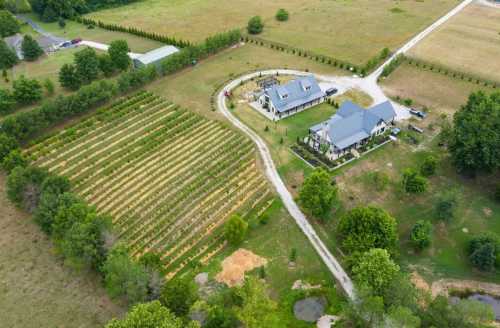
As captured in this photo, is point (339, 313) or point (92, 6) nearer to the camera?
→ point (339, 313)

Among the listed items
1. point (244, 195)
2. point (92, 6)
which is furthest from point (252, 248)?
point (92, 6)

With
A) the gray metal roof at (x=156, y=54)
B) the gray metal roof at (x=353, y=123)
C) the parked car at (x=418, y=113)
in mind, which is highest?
the gray metal roof at (x=156, y=54)

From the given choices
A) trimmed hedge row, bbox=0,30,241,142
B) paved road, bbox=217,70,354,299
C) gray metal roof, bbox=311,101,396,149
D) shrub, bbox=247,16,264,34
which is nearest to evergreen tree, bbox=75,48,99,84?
trimmed hedge row, bbox=0,30,241,142

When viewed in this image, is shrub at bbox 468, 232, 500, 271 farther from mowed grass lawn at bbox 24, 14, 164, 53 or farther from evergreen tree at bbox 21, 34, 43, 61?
evergreen tree at bbox 21, 34, 43, 61

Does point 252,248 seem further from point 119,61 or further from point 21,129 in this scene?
point 119,61

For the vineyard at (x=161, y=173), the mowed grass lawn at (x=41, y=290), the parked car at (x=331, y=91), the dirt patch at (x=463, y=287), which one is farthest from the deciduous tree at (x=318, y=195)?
the parked car at (x=331, y=91)

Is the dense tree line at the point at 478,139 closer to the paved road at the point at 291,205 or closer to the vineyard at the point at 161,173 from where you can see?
the paved road at the point at 291,205

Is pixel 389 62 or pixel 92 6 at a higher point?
pixel 92 6
